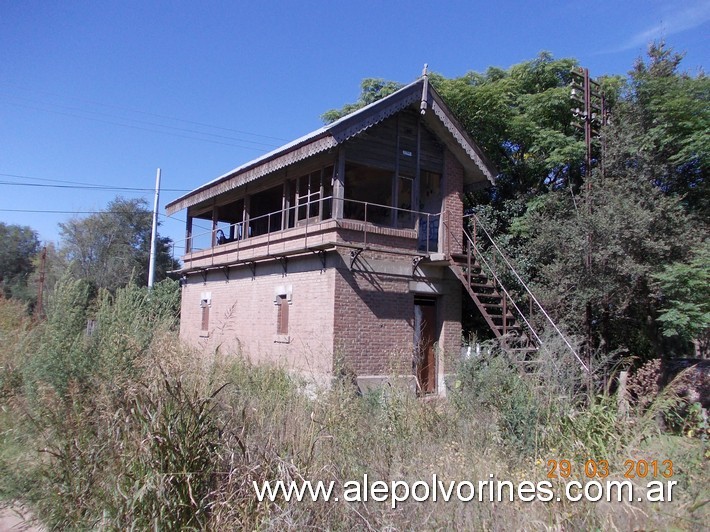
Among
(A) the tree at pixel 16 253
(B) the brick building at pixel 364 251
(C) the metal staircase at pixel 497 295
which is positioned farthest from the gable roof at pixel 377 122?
(A) the tree at pixel 16 253

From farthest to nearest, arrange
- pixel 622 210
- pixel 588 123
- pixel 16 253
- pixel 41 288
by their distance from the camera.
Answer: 1. pixel 16 253
2. pixel 41 288
3. pixel 588 123
4. pixel 622 210

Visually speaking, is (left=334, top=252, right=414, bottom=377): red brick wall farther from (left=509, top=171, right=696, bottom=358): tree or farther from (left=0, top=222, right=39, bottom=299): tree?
(left=0, top=222, right=39, bottom=299): tree

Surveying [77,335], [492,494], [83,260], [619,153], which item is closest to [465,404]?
[492,494]

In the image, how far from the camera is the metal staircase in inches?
478

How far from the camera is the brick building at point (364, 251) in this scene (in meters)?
11.9

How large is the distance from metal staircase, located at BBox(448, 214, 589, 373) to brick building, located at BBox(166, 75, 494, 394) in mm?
547

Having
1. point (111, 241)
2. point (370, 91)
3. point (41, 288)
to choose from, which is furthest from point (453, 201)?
point (111, 241)

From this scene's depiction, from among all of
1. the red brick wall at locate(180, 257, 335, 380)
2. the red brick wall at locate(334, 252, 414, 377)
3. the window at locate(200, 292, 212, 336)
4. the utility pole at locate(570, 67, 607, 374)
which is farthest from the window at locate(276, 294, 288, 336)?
the utility pole at locate(570, 67, 607, 374)

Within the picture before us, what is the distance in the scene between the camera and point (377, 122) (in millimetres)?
12250

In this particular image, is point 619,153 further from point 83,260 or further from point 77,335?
point 83,260

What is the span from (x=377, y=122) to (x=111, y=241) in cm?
3405

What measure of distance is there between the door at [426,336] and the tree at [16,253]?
46405 millimetres

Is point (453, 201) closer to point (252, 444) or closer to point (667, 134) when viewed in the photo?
point (667, 134)

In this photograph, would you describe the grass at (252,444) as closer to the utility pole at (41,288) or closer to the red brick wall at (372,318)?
the utility pole at (41,288)
